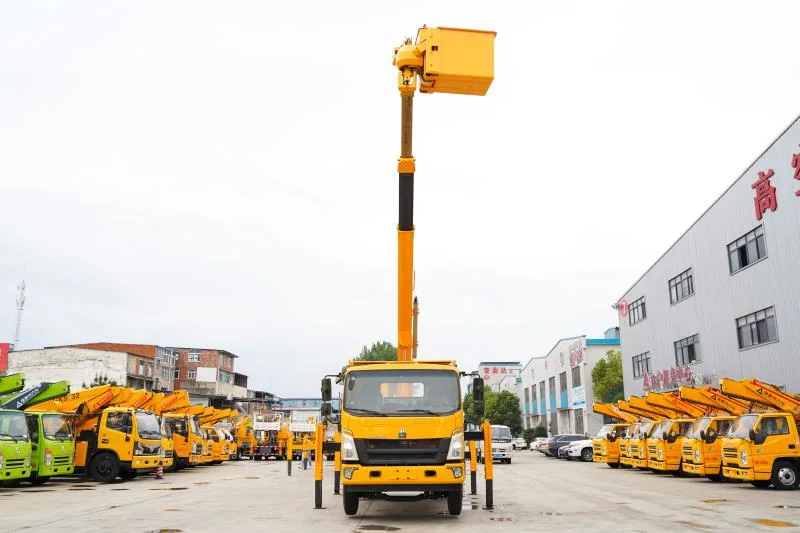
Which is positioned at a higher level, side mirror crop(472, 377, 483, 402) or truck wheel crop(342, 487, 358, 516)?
side mirror crop(472, 377, 483, 402)

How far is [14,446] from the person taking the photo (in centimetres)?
1627

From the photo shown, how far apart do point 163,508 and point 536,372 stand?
63.6 meters

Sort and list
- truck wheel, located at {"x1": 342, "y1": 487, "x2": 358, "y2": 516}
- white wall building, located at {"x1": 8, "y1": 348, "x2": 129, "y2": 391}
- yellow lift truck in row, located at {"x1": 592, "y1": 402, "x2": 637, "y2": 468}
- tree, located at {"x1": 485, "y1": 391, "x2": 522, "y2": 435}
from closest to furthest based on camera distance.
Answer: truck wheel, located at {"x1": 342, "y1": 487, "x2": 358, "y2": 516}, yellow lift truck in row, located at {"x1": 592, "y1": 402, "x2": 637, "y2": 468}, white wall building, located at {"x1": 8, "y1": 348, "x2": 129, "y2": 391}, tree, located at {"x1": 485, "y1": 391, "x2": 522, "y2": 435}

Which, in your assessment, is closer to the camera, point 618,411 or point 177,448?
point 177,448

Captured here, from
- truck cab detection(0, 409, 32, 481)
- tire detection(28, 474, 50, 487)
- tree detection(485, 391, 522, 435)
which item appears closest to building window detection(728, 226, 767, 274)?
truck cab detection(0, 409, 32, 481)

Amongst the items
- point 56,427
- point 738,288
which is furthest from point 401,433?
point 738,288

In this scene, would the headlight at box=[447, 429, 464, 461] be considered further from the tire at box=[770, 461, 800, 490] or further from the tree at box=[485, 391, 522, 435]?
the tree at box=[485, 391, 522, 435]

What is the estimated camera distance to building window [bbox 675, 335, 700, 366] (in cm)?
3227

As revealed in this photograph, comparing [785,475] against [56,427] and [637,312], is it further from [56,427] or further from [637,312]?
[637,312]

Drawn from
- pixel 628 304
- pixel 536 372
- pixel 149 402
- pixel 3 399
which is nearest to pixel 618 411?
pixel 628 304

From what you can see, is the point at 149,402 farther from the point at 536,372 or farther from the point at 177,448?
the point at 536,372

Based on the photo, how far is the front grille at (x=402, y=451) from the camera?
10.4 m

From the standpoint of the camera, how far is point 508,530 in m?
9.48

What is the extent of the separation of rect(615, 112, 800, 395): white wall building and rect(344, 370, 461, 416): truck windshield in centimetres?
1728
